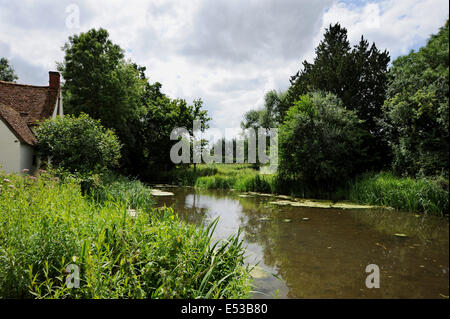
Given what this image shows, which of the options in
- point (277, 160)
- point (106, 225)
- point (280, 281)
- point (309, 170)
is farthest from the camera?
point (277, 160)

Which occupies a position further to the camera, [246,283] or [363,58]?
[363,58]

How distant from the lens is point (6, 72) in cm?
2778

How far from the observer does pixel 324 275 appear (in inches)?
137

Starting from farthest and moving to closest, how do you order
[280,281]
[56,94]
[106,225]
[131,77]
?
[131,77], [56,94], [280,281], [106,225]

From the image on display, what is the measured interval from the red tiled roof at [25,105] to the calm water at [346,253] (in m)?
8.56

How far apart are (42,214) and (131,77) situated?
66.4 ft

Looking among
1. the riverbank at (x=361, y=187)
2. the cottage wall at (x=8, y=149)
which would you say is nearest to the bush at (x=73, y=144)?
the cottage wall at (x=8, y=149)

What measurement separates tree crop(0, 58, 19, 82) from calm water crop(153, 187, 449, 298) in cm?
3173

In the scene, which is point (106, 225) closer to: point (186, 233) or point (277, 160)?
point (186, 233)

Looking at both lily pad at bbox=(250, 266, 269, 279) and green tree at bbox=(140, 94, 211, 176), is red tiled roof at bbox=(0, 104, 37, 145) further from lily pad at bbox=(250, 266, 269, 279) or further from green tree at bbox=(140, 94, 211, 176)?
green tree at bbox=(140, 94, 211, 176)

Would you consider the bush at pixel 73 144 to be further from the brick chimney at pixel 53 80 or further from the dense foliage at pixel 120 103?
the dense foliage at pixel 120 103

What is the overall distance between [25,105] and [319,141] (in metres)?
14.4

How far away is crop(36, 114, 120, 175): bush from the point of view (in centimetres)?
974
